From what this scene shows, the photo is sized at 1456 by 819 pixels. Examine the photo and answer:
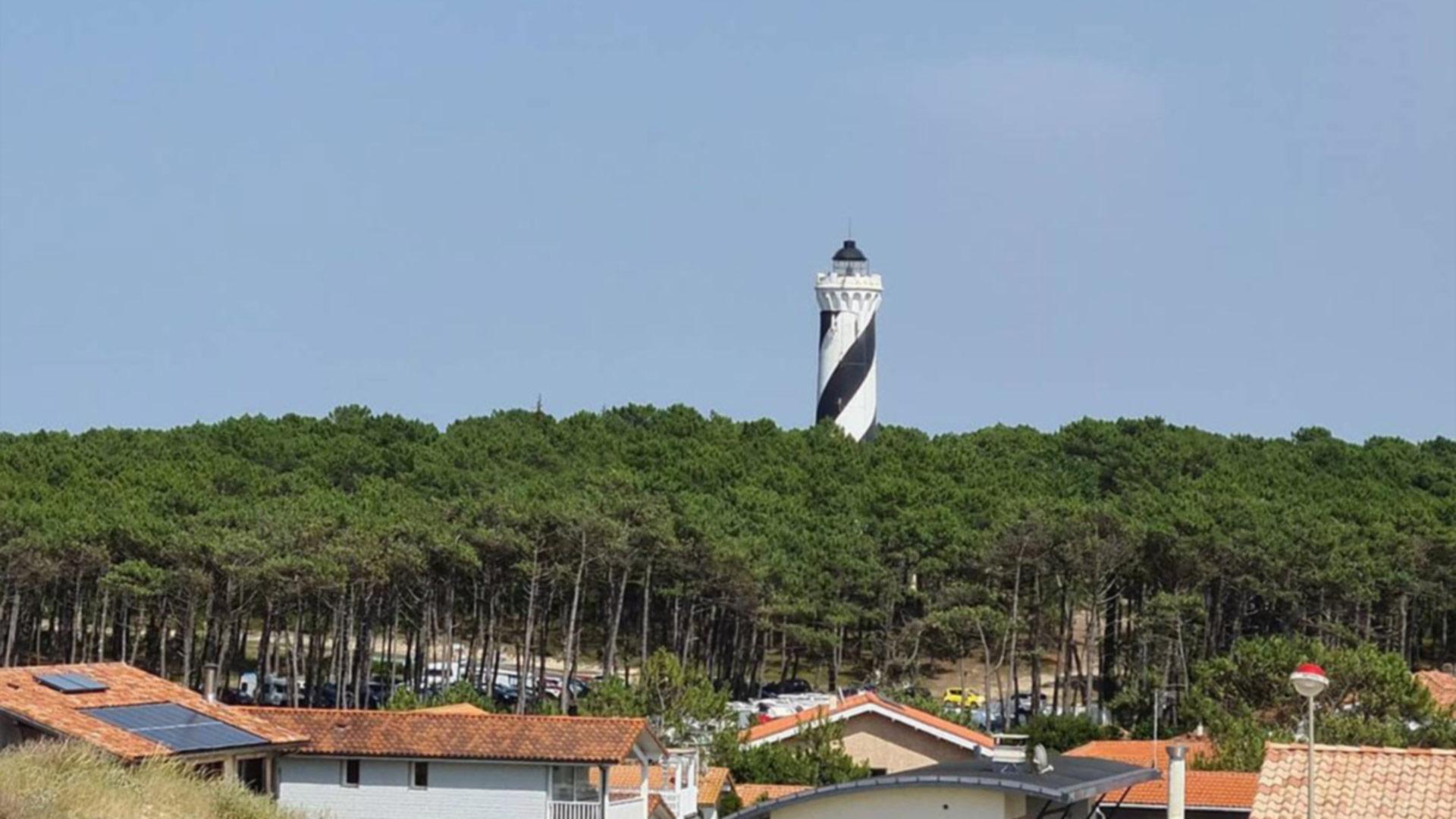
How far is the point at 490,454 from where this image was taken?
115625 mm

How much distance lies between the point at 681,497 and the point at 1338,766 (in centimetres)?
6807

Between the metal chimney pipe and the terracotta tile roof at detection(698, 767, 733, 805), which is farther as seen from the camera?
the terracotta tile roof at detection(698, 767, 733, 805)

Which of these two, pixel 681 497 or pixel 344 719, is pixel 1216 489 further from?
pixel 344 719

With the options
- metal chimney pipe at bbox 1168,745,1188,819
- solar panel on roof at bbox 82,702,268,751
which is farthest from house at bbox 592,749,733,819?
metal chimney pipe at bbox 1168,745,1188,819

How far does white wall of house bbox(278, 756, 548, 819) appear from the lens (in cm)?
4388

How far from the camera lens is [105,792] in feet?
87.3

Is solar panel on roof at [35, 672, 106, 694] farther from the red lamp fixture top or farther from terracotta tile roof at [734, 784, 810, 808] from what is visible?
the red lamp fixture top

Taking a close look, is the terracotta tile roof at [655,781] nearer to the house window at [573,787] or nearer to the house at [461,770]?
the house window at [573,787]

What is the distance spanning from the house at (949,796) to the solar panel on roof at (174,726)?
1204 centimetres

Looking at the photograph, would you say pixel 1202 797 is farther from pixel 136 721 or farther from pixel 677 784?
pixel 136 721

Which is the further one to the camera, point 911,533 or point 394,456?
point 394,456

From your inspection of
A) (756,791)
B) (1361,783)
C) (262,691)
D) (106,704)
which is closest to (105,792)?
(1361,783)

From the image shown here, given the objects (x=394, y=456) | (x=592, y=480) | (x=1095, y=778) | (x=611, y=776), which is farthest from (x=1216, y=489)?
(x=1095, y=778)

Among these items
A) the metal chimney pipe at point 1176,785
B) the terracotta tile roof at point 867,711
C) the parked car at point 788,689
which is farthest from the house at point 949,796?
the parked car at point 788,689
